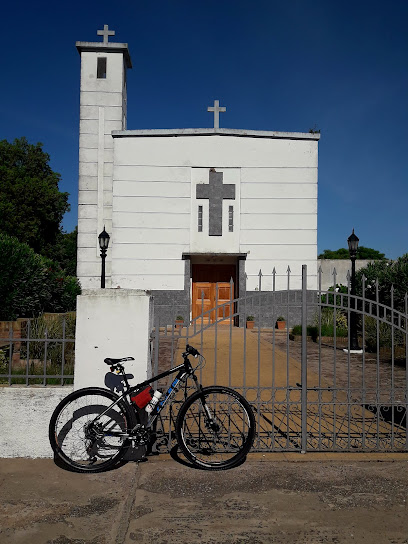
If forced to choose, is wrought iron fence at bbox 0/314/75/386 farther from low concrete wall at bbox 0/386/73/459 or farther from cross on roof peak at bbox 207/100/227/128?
cross on roof peak at bbox 207/100/227/128

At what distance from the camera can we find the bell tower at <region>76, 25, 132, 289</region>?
66.5 ft

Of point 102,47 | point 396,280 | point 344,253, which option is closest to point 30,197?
point 102,47

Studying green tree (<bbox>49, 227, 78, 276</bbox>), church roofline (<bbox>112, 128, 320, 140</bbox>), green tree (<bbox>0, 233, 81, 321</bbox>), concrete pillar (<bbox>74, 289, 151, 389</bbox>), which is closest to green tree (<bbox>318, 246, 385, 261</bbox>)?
green tree (<bbox>49, 227, 78, 276</bbox>)

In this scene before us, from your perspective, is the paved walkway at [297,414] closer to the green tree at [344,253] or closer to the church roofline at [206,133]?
the church roofline at [206,133]

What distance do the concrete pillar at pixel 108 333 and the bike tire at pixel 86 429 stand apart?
0.23 m

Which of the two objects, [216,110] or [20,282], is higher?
[216,110]

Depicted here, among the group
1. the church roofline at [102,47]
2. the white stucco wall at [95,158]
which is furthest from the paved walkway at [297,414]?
the church roofline at [102,47]

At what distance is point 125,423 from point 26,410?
1.17m

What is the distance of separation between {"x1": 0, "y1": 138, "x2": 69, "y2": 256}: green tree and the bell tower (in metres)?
11.0

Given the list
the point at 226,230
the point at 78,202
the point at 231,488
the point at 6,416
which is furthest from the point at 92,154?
the point at 231,488

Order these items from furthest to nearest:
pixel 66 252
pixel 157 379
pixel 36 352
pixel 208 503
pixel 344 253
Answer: pixel 344 253 < pixel 66 252 < pixel 36 352 < pixel 157 379 < pixel 208 503

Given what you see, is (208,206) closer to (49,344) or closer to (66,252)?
(49,344)

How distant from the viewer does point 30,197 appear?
31594mm

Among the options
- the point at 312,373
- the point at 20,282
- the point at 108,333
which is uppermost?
the point at 20,282
